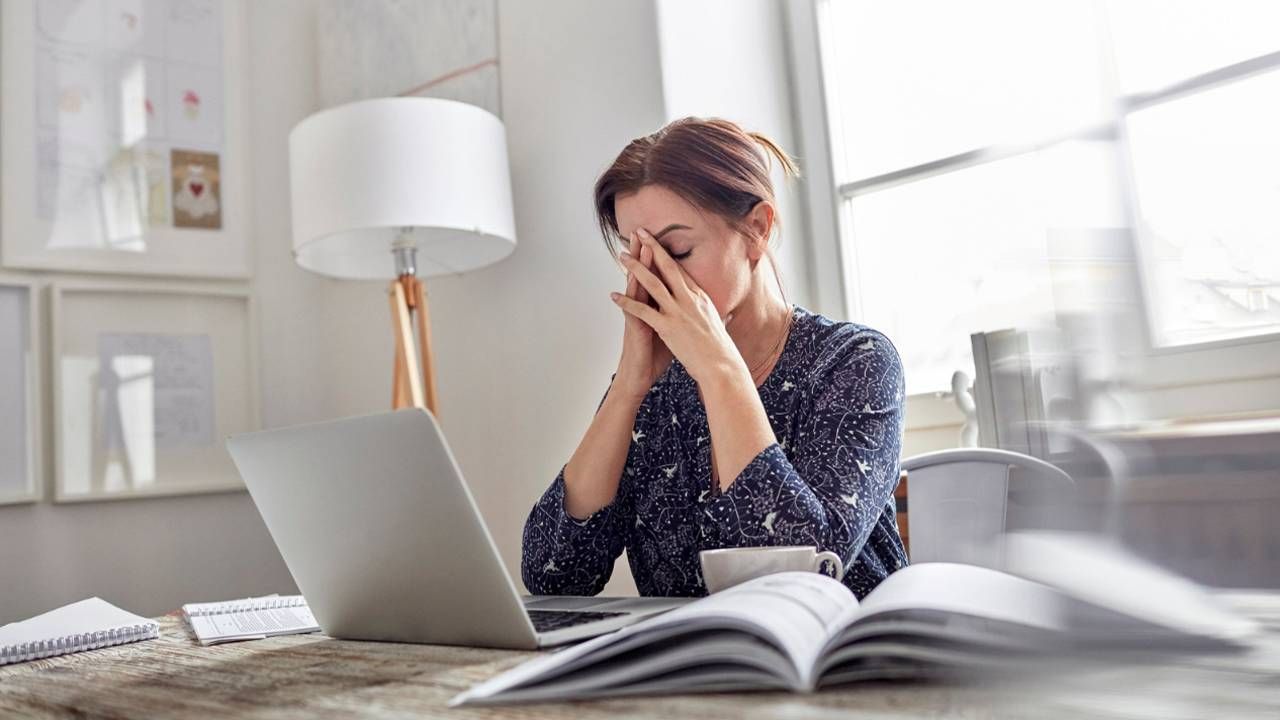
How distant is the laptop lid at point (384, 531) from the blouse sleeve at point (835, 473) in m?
0.31

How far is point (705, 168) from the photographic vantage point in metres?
1.19

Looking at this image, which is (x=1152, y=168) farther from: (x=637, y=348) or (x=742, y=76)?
(x=742, y=76)

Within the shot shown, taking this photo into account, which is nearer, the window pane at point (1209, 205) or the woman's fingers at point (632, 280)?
the window pane at point (1209, 205)

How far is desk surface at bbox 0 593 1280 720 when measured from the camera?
0.28 m

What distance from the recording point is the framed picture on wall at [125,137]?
6.92 feet

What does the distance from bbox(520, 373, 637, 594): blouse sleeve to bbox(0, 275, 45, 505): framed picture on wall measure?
4.61 ft

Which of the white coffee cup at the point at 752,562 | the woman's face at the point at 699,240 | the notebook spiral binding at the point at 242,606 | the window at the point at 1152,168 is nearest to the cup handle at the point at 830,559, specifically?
the white coffee cup at the point at 752,562

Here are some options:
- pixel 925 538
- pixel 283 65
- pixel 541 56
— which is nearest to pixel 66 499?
pixel 283 65

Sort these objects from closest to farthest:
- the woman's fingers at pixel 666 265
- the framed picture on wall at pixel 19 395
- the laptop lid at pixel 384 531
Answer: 1. the laptop lid at pixel 384 531
2. the woman's fingers at pixel 666 265
3. the framed picture on wall at pixel 19 395

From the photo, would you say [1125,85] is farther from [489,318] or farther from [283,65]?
[283,65]

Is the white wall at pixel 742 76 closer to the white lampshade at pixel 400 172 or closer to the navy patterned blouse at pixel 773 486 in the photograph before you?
the white lampshade at pixel 400 172

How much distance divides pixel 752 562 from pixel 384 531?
0.87 feet

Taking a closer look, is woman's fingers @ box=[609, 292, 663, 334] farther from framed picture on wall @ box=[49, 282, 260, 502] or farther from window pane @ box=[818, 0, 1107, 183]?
framed picture on wall @ box=[49, 282, 260, 502]

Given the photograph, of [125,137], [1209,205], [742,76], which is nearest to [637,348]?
[742,76]
